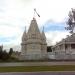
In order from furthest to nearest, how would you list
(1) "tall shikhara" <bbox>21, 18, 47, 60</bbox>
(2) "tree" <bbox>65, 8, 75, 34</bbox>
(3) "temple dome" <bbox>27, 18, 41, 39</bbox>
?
(3) "temple dome" <bbox>27, 18, 41, 39</bbox>, (1) "tall shikhara" <bbox>21, 18, 47, 60</bbox>, (2) "tree" <bbox>65, 8, 75, 34</bbox>

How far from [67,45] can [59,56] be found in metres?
17.3

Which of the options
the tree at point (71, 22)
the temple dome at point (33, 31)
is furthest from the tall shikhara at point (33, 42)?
the tree at point (71, 22)

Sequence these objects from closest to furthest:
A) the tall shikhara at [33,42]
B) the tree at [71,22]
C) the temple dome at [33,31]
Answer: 1. the tree at [71,22]
2. the tall shikhara at [33,42]
3. the temple dome at [33,31]

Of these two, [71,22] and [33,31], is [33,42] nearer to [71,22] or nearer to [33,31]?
[33,31]

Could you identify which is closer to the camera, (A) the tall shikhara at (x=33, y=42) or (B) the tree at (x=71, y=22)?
(B) the tree at (x=71, y=22)

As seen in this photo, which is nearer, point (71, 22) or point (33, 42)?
point (71, 22)

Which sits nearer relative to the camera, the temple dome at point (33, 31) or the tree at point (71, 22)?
the tree at point (71, 22)

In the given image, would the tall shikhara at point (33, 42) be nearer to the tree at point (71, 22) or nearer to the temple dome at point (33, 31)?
the temple dome at point (33, 31)

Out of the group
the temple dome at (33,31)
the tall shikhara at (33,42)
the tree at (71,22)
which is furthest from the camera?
the temple dome at (33,31)

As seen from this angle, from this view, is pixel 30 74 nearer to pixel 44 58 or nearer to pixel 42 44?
pixel 44 58

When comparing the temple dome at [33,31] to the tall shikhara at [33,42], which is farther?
the temple dome at [33,31]

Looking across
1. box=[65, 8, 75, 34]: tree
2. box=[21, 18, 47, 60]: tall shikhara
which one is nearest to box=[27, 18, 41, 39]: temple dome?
box=[21, 18, 47, 60]: tall shikhara

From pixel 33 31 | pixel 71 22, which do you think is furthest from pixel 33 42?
pixel 71 22

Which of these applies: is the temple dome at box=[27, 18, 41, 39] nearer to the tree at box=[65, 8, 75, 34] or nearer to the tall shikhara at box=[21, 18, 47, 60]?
the tall shikhara at box=[21, 18, 47, 60]
